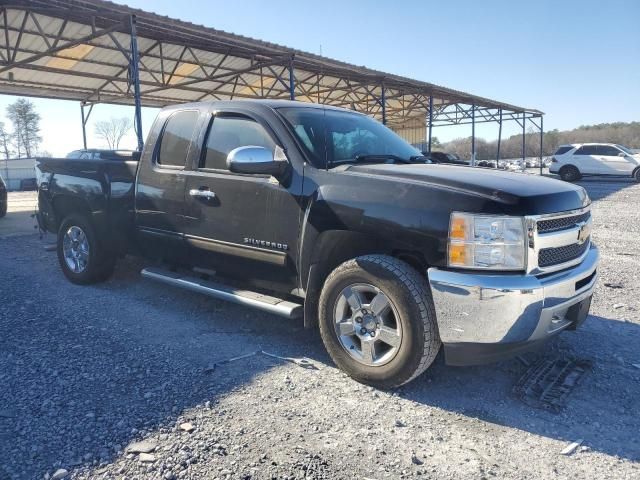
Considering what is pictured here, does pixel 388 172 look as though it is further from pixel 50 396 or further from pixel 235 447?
pixel 50 396

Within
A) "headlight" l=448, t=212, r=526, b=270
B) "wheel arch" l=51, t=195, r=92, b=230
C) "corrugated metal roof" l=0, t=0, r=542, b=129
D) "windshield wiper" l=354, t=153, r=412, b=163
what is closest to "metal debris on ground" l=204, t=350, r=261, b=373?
"windshield wiper" l=354, t=153, r=412, b=163

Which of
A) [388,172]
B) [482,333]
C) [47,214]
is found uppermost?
[388,172]

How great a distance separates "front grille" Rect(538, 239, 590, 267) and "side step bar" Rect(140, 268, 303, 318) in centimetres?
166

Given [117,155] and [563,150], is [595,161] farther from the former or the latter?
[117,155]

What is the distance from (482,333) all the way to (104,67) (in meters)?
17.4

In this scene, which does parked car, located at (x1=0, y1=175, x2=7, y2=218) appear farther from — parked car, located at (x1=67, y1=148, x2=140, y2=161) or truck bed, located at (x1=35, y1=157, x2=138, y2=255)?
truck bed, located at (x1=35, y1=157, x2=138, y2=255)

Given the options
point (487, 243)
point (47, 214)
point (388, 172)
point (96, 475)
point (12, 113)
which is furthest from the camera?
point (12, 113)

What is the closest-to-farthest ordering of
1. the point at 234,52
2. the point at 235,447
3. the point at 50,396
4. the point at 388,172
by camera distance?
1. the point at 235,447
2. the point at 50,396
3. the point at 388,172
4. the point at 234,52

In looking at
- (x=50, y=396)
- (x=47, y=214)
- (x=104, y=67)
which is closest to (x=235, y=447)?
(x=50, y=396)

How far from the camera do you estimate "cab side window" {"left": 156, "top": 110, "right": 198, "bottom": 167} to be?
4328 mm

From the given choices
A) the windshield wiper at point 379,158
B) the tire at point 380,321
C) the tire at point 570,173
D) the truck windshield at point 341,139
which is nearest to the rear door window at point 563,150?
the tire at point 570,173

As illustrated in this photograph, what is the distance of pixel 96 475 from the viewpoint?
2.25 m

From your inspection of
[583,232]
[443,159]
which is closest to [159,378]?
[583,232]

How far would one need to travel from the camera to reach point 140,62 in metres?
15.6
